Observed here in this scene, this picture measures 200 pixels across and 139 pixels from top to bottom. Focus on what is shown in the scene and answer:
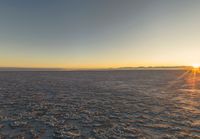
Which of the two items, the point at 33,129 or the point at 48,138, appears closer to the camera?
the point at 48,138

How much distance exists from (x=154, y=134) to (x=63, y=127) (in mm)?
5413

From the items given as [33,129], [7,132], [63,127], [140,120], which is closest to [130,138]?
[140,120]

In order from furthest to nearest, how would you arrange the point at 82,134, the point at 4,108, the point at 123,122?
the point at 4,108 → the point at 123,122 → the point at 82,134

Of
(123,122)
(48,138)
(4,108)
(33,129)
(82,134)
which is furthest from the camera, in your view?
(4,108)

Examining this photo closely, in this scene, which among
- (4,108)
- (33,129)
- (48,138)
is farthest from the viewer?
(4,108)

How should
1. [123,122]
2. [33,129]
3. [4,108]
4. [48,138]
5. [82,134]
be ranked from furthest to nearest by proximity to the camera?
[4,108]
[123,122]
[33,129]
[82,134]
[48,138]

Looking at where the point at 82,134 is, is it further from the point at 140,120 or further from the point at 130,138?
the point at 140,120

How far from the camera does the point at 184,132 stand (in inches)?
342

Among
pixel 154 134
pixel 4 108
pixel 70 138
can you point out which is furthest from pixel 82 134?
pixel 4 108

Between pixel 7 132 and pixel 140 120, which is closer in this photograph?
pixel 7 132

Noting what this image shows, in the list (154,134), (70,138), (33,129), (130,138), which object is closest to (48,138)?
(70,138)

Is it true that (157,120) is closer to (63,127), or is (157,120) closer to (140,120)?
(140,120)

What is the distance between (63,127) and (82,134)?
1.57 meters

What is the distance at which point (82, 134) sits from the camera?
28.4 ft
